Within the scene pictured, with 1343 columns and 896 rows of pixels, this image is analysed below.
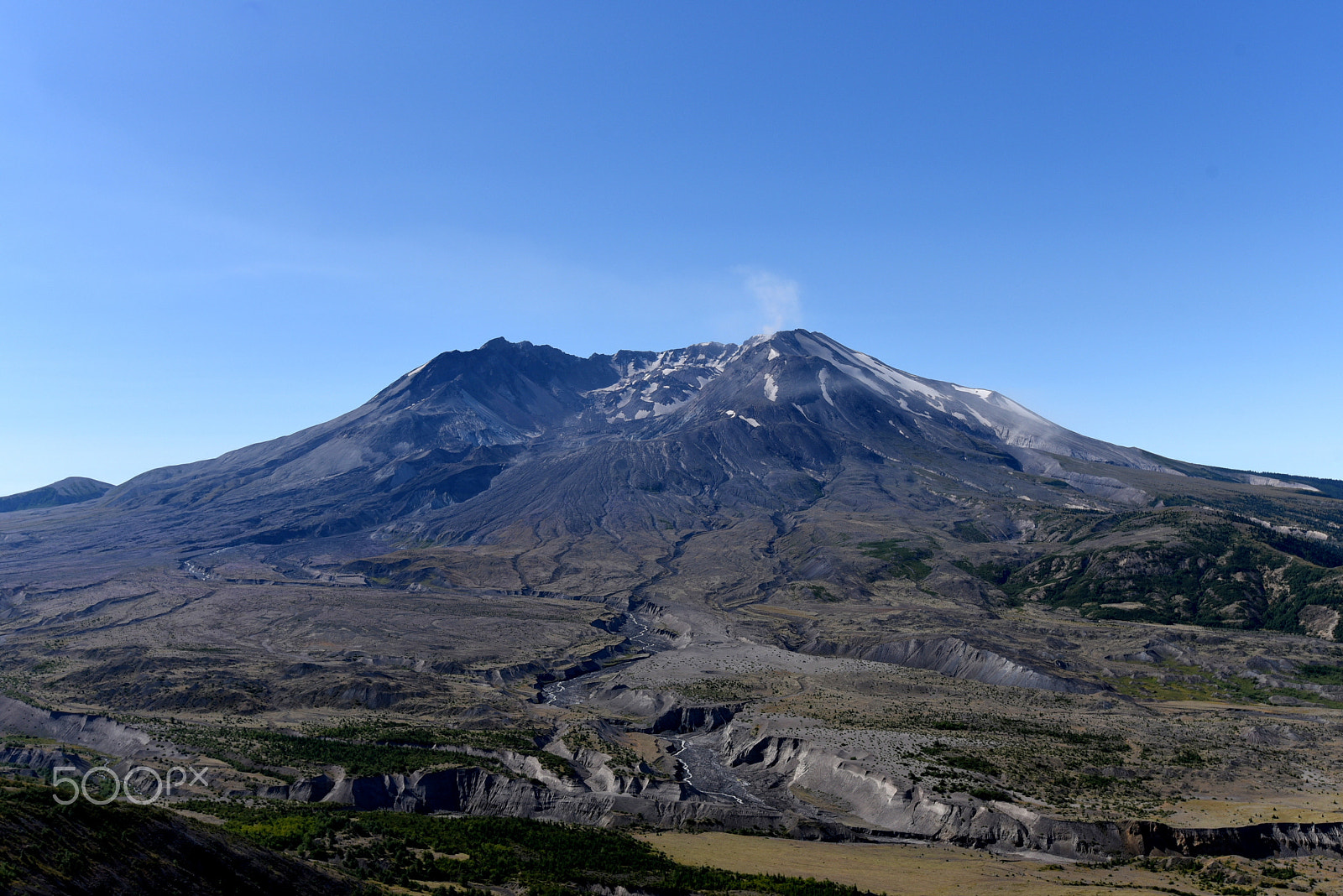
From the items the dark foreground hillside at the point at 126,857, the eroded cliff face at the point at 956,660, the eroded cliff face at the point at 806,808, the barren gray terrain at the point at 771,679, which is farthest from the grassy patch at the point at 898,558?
the dark foreground hillside at the point at 126,857

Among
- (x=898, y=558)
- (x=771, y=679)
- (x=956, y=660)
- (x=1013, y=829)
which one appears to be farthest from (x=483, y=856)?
(x=898, y=558)

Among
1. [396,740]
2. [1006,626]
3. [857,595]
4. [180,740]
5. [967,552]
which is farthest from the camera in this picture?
[967,552]

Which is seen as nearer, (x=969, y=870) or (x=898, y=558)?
(x=969, y=870)

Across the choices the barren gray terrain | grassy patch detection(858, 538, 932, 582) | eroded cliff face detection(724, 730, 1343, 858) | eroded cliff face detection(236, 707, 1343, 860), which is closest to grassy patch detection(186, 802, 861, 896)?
eroded cliff face detection(236, 707, 1343, 860)

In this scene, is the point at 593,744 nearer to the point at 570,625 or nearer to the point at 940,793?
the point at 940,793

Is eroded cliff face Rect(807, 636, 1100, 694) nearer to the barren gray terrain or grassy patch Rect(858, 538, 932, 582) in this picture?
the barren gray terrain

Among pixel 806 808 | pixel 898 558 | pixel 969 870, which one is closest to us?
pixel 969 870

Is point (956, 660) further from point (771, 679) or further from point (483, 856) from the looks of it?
point (483, 856)

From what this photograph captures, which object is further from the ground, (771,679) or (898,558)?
(898,558)

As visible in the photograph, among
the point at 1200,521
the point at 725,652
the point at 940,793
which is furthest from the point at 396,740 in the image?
the point at 1200,521

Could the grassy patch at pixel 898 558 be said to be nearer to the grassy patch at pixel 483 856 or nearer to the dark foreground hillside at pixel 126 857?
the grassy patch at pixel 483 856

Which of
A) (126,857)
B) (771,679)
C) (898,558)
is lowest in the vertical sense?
(771,679)
